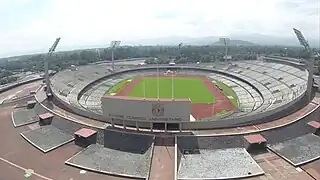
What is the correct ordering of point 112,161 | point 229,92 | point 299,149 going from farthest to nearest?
point 229,92, point 299,149, point 112,161

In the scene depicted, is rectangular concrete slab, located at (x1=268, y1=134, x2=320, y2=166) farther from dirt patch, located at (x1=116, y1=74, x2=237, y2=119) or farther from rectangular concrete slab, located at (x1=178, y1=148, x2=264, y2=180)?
dirt patch, located at (x1=116, y1=74, x2=237, y2=119)

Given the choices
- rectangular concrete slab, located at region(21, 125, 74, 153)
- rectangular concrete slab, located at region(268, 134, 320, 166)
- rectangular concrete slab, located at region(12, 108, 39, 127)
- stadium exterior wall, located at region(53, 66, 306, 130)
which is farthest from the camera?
rectangular concrete slab, located at region(12, 108, 39, 127)

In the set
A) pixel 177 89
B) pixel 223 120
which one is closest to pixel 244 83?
pixel 177 89

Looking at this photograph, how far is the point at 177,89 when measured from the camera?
211 feet

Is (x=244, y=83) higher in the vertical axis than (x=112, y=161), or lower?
higher

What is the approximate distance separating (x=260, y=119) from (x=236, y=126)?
3.55 m

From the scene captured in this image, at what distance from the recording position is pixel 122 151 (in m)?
27.3

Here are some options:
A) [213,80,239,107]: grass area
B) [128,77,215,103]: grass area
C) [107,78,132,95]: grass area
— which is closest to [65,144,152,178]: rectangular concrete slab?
[128,77,215,103]: grass area

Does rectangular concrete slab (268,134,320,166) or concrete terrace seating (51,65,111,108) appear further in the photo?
concrete terrace seating (51,65,111,108)

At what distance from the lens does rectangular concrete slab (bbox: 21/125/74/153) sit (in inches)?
1135

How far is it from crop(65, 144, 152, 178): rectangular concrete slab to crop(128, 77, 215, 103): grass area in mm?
27571

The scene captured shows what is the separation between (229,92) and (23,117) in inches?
1577

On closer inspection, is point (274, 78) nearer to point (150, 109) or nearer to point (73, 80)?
point (150, 109)

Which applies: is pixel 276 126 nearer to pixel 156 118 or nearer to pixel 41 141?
pixel 156 118
